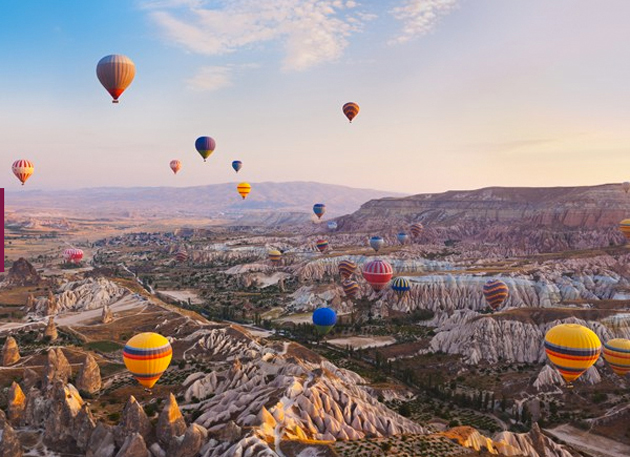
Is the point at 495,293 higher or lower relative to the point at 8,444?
higher

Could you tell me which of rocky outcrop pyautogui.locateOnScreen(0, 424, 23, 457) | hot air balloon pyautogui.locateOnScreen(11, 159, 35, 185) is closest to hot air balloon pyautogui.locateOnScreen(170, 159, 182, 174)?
hot air balloon pyautogui.locateOnScreen(11, 159, 35, 185)

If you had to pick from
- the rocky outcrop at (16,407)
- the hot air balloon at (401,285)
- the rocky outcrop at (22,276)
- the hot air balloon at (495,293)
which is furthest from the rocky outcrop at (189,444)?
the rocky outcrop at (22,276)

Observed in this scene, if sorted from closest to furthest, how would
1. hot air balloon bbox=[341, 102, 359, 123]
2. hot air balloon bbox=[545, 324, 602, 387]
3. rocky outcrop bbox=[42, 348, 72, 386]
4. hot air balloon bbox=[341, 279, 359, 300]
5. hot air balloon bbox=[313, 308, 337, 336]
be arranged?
rocky outcrop bbox=[42, 348, 72, 386], hot air balloon bbox=[545, 324, 602, 387], hot air balloon bbox=[313, 308, 337, 336], hot air balloon bbox=[341, 102, 359, 123], hot air balloon bbox=[341, 279, 359, 300]

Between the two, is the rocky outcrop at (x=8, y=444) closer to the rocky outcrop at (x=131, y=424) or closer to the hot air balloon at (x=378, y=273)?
the rocky outcrop at (x=131, y=424)

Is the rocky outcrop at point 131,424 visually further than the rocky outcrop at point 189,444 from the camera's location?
Yes

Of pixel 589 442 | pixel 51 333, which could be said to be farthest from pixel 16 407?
pixel 589 442

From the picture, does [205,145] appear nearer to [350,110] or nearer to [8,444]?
[350,110]

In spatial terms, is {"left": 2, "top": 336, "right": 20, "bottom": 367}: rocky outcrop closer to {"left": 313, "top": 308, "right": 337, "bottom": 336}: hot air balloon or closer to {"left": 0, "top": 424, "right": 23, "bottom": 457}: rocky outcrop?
{"left": 0, "top": 424, "right": 23, "bottom": 457}: rocky outcrop
